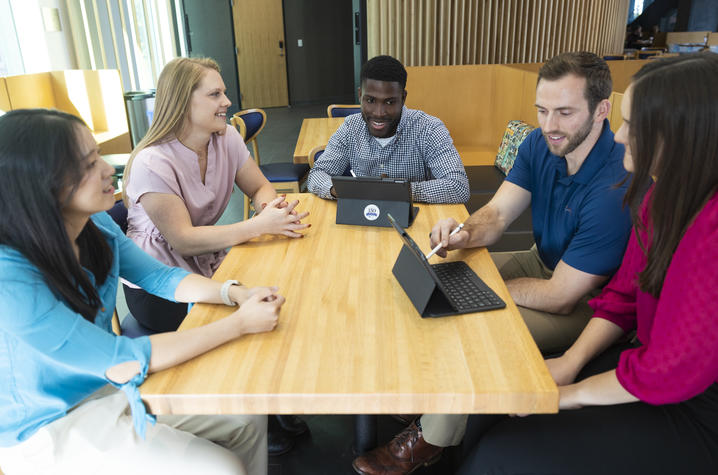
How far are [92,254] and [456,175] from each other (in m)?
1.45

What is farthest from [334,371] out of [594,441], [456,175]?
[456,175]

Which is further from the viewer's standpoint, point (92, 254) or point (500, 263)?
point (500, 263)

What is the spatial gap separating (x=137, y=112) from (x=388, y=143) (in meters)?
4.32

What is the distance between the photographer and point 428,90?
4738 millimetres

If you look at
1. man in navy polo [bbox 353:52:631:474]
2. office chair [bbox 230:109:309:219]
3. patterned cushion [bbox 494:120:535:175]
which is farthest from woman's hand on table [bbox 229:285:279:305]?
patterned cushion [bbox 494:120:535:175]

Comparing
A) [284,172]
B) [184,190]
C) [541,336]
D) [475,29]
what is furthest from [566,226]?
[475,29]

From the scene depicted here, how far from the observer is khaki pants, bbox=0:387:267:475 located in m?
1.14

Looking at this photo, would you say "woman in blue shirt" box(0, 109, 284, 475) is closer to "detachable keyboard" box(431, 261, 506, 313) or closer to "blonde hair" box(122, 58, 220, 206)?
"detachable keyboard" box(431, 261, 506, 313)

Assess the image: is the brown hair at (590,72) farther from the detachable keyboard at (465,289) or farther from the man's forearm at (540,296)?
the detachable keyboard at (465,289)

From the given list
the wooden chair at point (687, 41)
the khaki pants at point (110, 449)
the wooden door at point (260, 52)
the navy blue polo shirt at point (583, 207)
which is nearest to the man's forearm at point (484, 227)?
the navy blue polo shirt at point (583, 207)

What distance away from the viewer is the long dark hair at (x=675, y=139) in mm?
1055

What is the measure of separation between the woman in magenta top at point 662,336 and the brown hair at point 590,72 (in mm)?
492

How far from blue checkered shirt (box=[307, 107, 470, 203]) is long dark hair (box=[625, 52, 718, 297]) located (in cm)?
117

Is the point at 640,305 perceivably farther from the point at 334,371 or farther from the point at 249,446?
the point at 249,446
